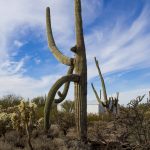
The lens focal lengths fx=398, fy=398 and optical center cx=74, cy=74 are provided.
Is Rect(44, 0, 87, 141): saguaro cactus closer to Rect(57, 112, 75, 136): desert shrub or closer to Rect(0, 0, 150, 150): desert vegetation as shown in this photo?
Rect(0, 0, 150, 150): desert vegetation

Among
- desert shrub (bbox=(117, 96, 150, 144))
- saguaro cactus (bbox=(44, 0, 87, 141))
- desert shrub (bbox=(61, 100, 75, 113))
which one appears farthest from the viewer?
desert shrub (bbox=(61, 100, 75, 113))

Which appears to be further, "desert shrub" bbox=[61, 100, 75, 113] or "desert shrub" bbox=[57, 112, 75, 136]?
"desert shrub" bbox=[61, 100, 75, 113]

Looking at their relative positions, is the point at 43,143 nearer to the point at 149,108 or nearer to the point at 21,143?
the point at 21,143

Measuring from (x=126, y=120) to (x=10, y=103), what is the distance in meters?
12.4

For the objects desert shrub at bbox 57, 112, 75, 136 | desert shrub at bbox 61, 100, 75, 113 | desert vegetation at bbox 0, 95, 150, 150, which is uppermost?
desert shrub at bbox 61, 100, 75, 113

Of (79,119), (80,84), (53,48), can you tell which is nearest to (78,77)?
(80,84)

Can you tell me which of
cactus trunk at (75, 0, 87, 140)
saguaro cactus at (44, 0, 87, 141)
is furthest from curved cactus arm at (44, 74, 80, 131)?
cactus trunk at (75, 0, 87, 140)

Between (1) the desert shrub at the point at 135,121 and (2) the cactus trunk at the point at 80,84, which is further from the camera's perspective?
(2) the cactus trunk at the point at 80,84

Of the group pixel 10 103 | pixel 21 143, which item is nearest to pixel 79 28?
pixel 21 143

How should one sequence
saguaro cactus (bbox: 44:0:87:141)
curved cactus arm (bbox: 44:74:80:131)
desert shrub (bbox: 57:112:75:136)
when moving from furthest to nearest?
desert shrub (bbox: 57:112:75:136), saguaro cactus (bbox: 44:0:87:141), curved cactus arm (bbox: 44:74:80:131)

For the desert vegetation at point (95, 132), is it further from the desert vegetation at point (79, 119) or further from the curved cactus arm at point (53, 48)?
the curved cactus arm at point (53, 48)

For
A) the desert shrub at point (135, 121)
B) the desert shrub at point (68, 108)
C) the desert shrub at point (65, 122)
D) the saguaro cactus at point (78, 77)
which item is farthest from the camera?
the desert shrub at point (68, 108)

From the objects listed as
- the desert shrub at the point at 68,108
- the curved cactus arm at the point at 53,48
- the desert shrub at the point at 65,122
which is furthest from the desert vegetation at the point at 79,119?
the desert shrub at the point at 68,108

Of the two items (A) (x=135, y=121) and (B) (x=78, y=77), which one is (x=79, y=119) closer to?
(B) (x=78, y=77)
